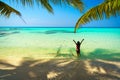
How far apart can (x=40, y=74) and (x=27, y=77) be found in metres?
0.54

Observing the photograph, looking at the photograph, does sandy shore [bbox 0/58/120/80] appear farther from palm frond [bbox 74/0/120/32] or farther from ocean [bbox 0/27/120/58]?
ocean [bbox 0/27/120/58]

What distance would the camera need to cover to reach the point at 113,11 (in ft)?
19.9

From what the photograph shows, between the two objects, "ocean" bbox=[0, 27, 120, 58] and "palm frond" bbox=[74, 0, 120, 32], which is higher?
"palm frond" bbox=[74, 0, 120, 32]

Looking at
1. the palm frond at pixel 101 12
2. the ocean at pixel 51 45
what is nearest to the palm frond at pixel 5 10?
the palm frond at pixel 101 12

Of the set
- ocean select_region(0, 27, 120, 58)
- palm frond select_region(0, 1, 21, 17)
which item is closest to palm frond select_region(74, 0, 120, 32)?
palm frond select_region(0, 1, 21, 17)

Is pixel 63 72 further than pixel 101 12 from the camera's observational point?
Yes

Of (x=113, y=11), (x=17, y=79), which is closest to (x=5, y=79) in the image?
(x=17, y=79)

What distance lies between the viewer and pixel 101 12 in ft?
19.8

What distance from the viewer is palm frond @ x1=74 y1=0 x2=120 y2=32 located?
5911mm

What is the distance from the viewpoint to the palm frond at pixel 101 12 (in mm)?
5911

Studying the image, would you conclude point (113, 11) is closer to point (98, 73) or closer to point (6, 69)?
point (98, 73)

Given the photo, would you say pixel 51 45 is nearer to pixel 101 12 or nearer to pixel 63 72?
pixel 63 72

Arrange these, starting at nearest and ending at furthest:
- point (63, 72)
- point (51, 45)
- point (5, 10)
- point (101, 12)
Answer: point (101, 12) < point (5, 10) < point (63, 72) < point (51, 45)

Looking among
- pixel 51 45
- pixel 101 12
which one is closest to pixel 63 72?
pixel 101 12
